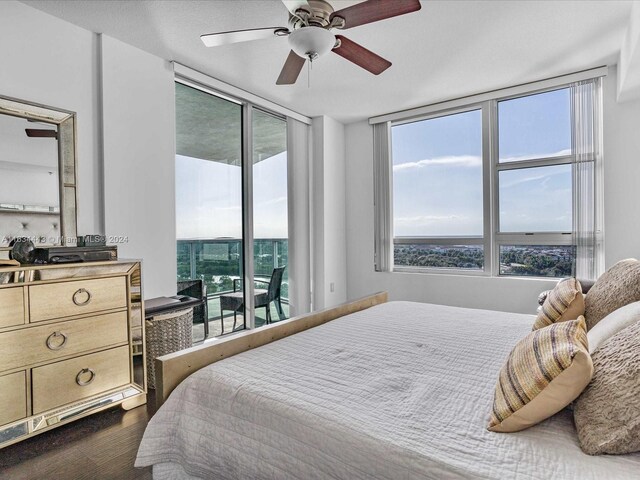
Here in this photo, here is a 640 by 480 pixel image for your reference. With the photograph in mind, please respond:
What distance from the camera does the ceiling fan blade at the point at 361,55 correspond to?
2216 mm

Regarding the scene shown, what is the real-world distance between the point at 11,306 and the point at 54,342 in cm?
29

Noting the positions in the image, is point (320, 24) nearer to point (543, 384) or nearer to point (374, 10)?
point (374, 10)

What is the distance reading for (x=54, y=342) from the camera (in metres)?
2.03

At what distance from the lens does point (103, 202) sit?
269cm

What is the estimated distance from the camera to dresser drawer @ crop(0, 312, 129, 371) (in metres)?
1.87

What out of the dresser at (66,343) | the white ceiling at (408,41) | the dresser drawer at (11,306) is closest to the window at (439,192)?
the white ceiling at (408,41)

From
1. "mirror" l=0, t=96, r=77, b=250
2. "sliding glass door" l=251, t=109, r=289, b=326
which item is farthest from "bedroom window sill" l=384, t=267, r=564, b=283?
"mirror" l=0, t=96, r=77, b=250

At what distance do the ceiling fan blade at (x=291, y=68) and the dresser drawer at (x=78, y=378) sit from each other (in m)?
2.05

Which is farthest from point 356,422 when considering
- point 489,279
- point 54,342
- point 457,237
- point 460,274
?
point 457,237

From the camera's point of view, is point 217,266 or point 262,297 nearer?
point 217,266

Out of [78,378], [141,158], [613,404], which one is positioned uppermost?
[141,158]

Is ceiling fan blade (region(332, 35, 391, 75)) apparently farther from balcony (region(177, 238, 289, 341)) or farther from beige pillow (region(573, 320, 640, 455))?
balcony (region(177, 238, 289, 341))

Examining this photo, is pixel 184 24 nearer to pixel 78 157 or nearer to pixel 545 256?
pixel 78 157

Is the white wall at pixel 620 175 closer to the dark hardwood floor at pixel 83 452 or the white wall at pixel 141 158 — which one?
the white wall at pixel 141 158
